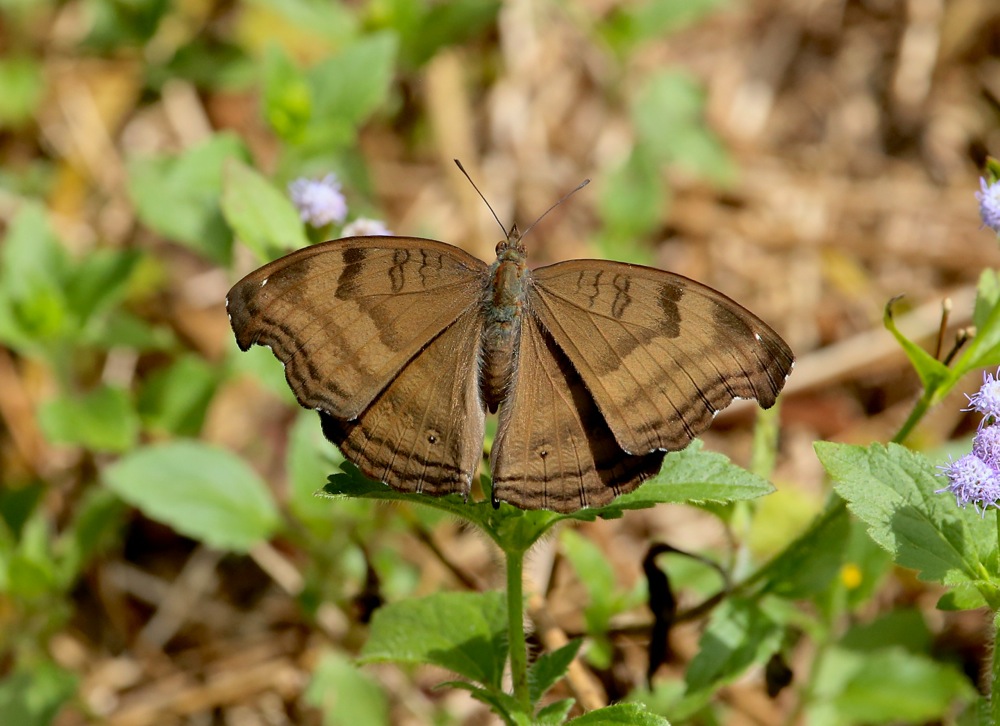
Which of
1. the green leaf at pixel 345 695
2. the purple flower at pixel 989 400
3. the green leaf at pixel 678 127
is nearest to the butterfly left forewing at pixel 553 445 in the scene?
the purple flower at pixel 989 400

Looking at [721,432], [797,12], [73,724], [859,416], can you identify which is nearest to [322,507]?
[73,724]

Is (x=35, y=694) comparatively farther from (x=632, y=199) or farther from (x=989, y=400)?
(x=632, y=199)

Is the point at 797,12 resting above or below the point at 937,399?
above

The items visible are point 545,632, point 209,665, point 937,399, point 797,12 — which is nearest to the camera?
point 937,399

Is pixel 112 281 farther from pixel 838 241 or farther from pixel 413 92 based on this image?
pixel 838 241

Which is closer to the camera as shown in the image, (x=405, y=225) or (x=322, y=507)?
(x=322, y=507)

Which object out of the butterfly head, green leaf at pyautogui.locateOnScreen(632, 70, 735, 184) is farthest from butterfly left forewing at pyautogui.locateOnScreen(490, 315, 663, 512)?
green leaf at pyautogui.locateOnScreen(632, 70, 735, 184)

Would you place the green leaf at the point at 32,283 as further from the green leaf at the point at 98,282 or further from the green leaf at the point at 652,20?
the green leaf at the point at 652,20
